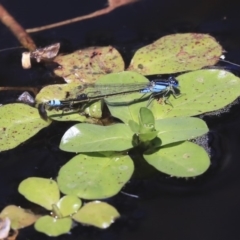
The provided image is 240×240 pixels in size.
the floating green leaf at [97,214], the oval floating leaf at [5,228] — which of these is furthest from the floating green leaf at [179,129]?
the oval floating leaf at [5,228]

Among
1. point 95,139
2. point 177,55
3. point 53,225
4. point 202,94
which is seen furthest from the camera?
point 177,55

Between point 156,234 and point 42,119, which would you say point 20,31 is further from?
point 156,234

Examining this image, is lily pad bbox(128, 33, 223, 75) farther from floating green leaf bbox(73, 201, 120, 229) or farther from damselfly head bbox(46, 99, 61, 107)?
floating green leaf bbox(73, 201, 120, 229)

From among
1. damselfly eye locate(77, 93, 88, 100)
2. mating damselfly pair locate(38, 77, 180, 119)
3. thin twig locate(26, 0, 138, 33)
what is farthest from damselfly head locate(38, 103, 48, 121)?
thin twig locate(26, 0, 138, 33)

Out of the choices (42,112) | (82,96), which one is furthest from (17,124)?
(82,96)

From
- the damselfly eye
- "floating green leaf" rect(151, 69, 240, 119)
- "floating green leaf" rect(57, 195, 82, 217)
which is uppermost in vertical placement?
the damselfly eye

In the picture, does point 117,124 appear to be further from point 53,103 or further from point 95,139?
point 53,103
